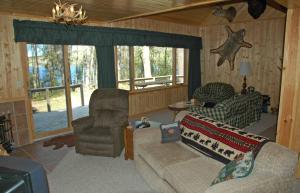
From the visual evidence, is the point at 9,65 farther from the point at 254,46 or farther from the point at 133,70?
the point at 254,46

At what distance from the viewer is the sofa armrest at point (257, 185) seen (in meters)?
1.79

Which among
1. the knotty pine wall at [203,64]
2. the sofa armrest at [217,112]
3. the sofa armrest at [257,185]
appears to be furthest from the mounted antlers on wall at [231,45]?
the sofa armrest at [257,185]

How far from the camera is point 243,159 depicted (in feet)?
6.59

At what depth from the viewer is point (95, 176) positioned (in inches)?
132

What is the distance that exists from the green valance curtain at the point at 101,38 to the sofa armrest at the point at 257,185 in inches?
164

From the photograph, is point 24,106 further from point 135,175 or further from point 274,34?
point 274,34

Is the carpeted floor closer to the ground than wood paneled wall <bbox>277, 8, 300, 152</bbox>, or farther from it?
closer to the ground

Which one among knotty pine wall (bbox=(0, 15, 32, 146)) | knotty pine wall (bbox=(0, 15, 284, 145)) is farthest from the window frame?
knotty pine wall (bbox=(0, 15, 32, 146))

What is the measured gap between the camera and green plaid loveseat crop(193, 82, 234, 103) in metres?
6.59

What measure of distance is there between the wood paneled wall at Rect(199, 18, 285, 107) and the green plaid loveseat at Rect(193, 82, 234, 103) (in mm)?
954

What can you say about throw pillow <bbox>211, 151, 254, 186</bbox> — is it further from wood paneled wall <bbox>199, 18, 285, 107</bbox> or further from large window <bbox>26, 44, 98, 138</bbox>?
wood paneled wall <bbox>199, 18, 285, 107</bbox>

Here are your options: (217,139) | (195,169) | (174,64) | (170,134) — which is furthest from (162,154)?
(174,64)

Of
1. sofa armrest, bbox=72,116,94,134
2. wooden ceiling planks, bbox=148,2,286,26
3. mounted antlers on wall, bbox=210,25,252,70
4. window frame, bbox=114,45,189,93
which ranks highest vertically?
wooden ceiling planks, bbox=148,2,286,26

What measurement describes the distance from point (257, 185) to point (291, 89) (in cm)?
190
